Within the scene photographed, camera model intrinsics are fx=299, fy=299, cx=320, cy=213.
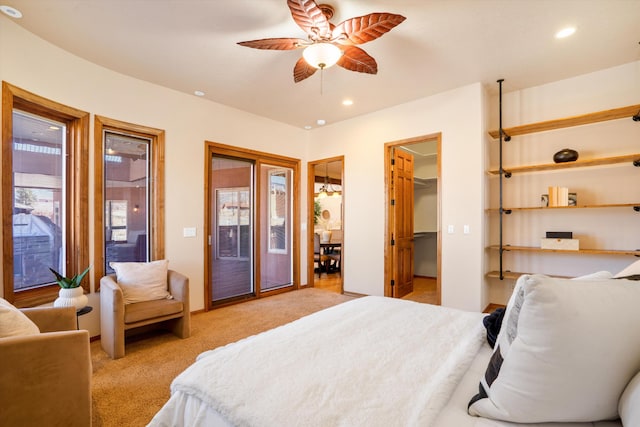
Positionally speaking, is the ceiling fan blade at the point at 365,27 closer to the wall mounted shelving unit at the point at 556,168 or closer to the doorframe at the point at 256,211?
the wall mounted shelving unit at the point at 556,168

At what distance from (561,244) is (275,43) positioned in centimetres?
364

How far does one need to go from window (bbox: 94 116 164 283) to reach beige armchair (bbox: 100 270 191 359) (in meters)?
0.51

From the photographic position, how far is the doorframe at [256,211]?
4.16 metres

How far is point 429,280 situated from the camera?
6141mm

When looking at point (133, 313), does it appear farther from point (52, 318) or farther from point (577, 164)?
point (577, 164)

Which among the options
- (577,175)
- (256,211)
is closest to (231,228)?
(256,211)

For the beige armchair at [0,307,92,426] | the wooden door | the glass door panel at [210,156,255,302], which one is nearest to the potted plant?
the beige armchair at [0,307,92,426]

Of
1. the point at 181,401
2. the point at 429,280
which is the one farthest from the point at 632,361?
the point at 429,280

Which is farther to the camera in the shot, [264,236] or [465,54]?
[264,236]

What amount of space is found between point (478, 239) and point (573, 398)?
9.90ft

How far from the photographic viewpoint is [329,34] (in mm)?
2352

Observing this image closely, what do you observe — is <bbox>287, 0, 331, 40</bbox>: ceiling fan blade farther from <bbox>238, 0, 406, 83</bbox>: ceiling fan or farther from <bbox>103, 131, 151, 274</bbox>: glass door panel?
<bbox>103, 131, 151, 274</bbox>: glass door panel

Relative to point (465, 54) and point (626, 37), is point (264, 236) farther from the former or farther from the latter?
point (626, 37)

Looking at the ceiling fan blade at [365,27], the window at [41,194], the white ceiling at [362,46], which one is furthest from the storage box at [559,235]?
the window at [41,194]
